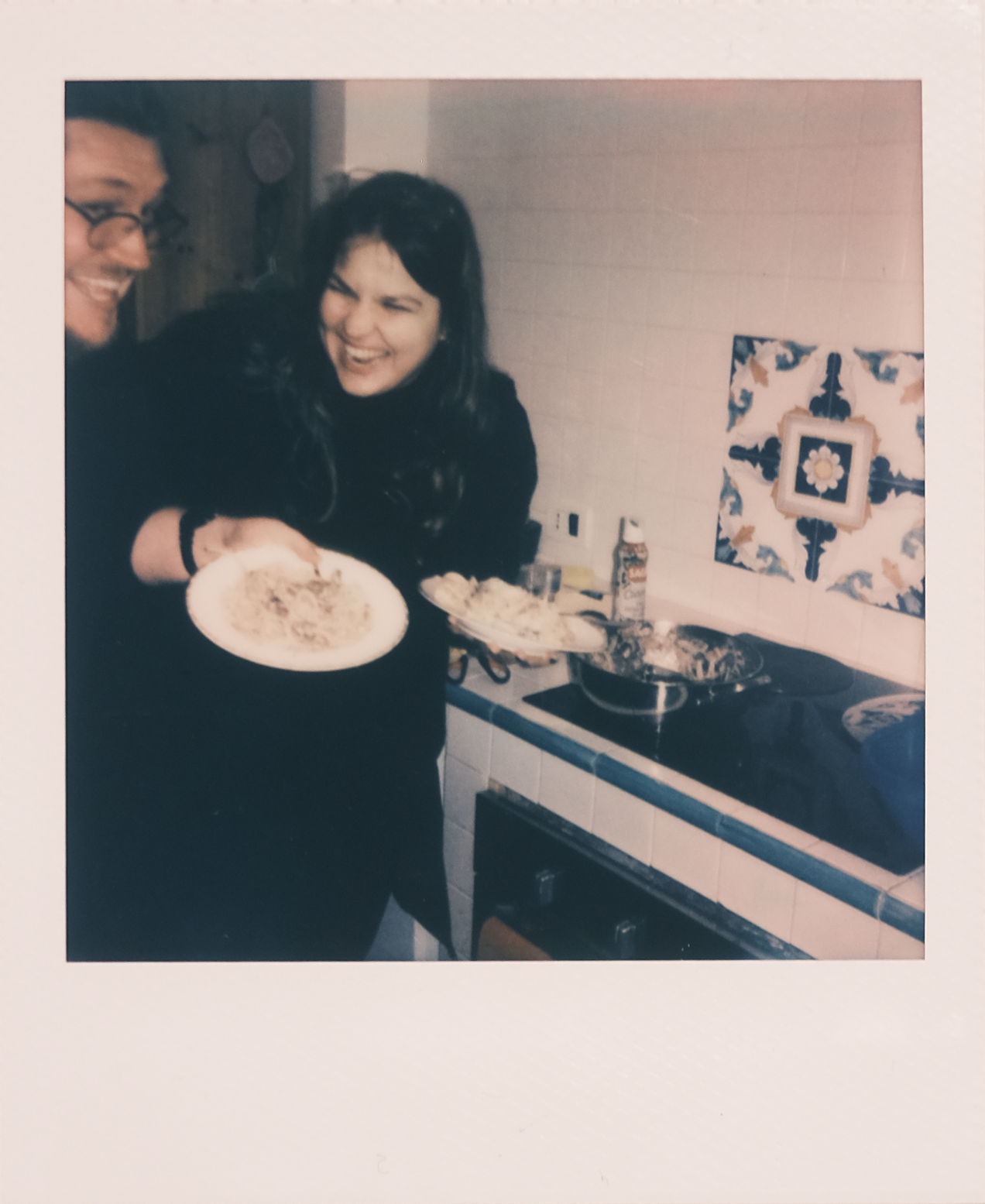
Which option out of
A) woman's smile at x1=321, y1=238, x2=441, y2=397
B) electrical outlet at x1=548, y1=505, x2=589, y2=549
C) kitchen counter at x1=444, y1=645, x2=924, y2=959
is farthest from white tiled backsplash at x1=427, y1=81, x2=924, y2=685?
kitchen counter at x1=444, y1=645, x2=924, y2=959

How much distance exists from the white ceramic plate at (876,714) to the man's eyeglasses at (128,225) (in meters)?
0.90

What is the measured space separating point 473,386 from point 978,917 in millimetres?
789

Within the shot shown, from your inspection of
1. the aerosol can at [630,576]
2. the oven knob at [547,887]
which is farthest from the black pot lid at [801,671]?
the oven knob at [547,887]

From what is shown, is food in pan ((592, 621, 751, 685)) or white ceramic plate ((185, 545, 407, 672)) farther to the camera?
food in pan ((592, 621, 751, 685))

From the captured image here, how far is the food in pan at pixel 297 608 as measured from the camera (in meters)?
0.91

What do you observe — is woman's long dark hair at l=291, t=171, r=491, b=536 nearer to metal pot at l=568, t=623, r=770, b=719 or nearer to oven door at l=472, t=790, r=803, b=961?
metal pot at l=568, t=623, r=770, b=719

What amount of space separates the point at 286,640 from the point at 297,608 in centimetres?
4

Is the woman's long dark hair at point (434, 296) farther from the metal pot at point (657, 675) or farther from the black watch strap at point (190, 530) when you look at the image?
the metal pot at point (657, 675)

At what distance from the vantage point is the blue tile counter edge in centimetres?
81

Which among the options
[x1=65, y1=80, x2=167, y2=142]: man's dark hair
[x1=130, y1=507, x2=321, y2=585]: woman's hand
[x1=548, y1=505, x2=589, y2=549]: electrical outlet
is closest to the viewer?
[x1=65, y1=80, x2=167, y2=142]: man's dark hair

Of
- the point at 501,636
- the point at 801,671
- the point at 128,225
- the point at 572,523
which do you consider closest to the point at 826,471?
the point at 801,671

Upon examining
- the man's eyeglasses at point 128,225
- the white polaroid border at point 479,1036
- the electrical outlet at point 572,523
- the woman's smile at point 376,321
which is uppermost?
the man's eyeglasses at point 128,225

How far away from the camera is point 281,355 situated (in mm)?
951

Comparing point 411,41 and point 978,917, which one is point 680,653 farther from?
point 411,41
